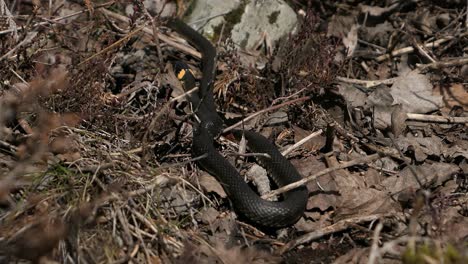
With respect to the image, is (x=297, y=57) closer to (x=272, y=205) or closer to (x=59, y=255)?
(x=272, y=205)

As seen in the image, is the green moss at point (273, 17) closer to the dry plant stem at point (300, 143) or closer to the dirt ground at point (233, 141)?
the dirt ground at point (233, 141)

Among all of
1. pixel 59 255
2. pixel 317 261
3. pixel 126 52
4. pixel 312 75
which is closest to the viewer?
pixel 59 255

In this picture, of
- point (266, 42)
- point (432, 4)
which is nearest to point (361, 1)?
point (432, 4)

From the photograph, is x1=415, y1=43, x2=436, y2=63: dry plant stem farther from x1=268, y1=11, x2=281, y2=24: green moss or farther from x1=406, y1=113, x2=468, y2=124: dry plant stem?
x1=268, y1=11, x2=281, y2=24: green moss

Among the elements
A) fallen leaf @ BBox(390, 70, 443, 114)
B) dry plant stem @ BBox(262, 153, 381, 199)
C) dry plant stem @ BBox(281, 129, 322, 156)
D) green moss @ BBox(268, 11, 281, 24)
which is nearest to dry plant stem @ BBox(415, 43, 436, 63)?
fallen leaf @ BBox(390, 70, 443, 114)

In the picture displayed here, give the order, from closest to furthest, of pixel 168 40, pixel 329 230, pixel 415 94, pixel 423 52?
pixel 329 230, pixel 415 94, pixel 423 52, pixel 168 40

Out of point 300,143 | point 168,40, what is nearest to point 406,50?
point 300,143

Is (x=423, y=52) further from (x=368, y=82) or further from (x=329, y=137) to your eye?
(x=329, y=137)
